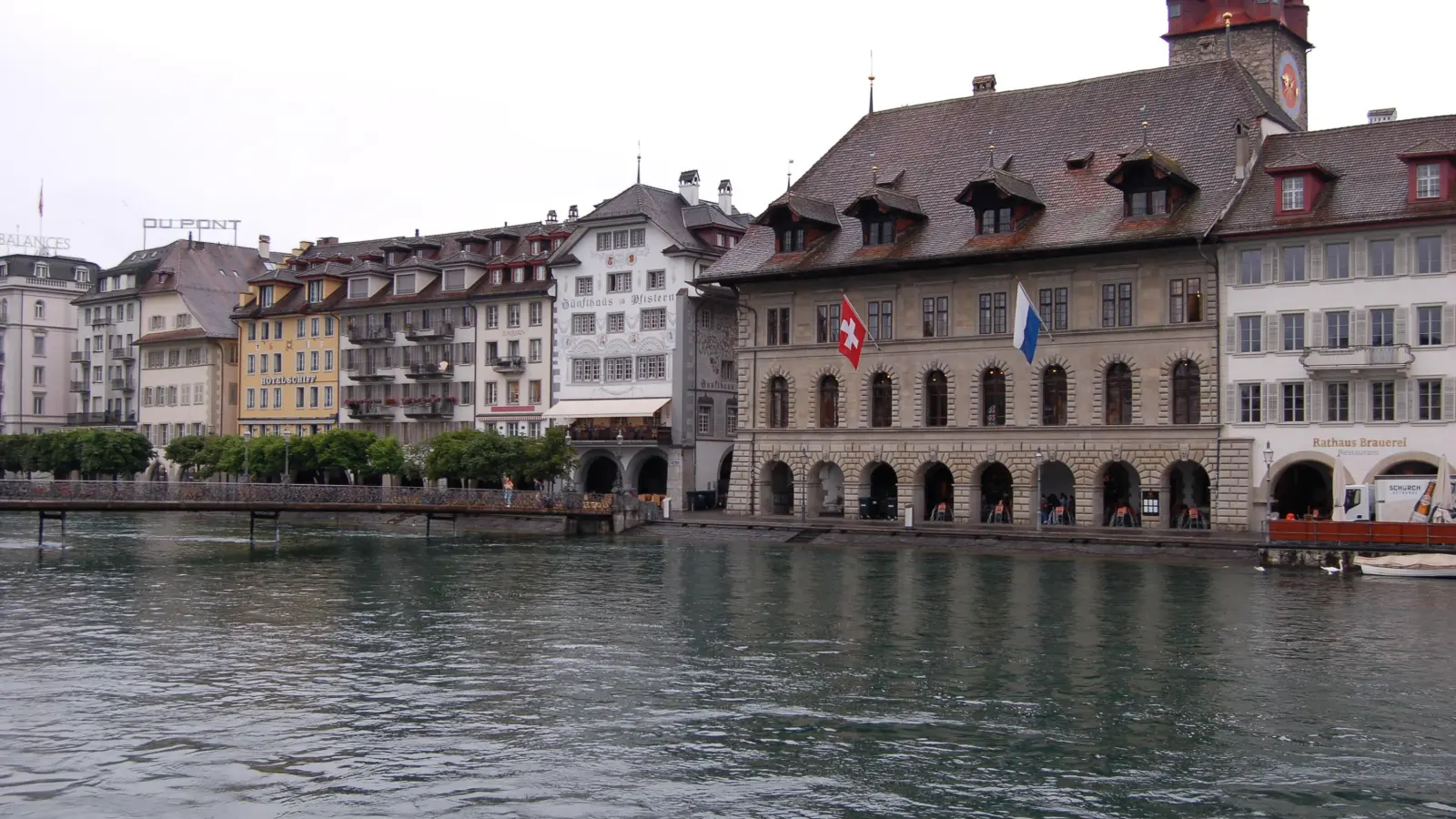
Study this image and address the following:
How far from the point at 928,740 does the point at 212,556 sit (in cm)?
4071

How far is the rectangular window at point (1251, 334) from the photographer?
189 ft

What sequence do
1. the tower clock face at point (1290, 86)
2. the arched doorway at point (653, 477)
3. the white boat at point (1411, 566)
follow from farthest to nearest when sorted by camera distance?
the arched doorway at point (653, 477), the tower clock face at point (1290, 86), the white boat at point (1411, 566)

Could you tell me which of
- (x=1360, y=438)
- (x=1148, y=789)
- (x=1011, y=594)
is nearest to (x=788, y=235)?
(x=1360, y=438)

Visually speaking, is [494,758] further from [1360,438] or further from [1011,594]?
[1360,438]

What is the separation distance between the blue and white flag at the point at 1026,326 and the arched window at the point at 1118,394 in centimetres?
467

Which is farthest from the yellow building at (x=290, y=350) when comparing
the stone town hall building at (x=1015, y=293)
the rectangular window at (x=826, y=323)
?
the rectangular window at (x=826, y=323)

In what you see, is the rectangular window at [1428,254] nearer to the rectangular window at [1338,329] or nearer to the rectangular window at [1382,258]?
the rectangular window at [1382,258]

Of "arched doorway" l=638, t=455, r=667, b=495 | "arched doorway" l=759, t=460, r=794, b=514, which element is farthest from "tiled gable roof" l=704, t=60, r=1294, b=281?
"arched doorway" l=638, t=455, r=667, b=495

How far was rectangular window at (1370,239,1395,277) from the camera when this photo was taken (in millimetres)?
54750

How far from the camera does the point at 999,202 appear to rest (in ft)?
211

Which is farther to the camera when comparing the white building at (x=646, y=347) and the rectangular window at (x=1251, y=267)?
the white building at (x=646, y=347)

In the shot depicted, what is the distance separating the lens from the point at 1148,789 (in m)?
20.7

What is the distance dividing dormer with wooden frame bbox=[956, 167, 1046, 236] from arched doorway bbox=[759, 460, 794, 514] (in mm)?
14894

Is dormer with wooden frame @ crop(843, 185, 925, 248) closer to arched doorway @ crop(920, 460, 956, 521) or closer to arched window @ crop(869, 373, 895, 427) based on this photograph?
arched window @ crop(869, 373, 895, 427)
